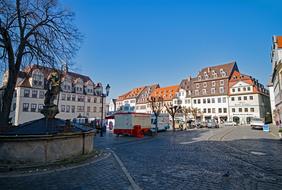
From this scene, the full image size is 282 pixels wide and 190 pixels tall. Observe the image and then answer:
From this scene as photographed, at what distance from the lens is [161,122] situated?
38.1 metres

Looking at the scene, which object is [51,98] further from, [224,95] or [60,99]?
[224,95]

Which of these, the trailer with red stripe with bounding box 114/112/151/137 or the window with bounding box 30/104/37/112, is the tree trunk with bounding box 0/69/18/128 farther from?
the window with bounding box 30/104/37/112

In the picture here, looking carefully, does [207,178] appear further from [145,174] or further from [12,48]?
[12,48]

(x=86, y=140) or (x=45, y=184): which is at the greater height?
(x=86, y=140)

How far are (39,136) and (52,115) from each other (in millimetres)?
2850

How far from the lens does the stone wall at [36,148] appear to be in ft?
26.5

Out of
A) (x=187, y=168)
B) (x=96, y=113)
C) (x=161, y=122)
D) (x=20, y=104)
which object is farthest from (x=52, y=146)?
(x=96, y=113)

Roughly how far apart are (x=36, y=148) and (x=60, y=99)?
49.1 m

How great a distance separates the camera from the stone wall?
807cm

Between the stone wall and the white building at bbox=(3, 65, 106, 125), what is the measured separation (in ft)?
97.1

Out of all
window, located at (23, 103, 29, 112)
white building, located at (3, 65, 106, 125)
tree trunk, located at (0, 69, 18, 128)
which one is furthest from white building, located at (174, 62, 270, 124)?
tree trunk, located at (0, 69, 18, 128)

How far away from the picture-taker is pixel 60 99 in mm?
54125

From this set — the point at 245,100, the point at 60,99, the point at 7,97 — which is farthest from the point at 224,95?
the point at 7,97

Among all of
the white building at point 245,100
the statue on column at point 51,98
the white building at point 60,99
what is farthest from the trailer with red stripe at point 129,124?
the white building at point 245,100
